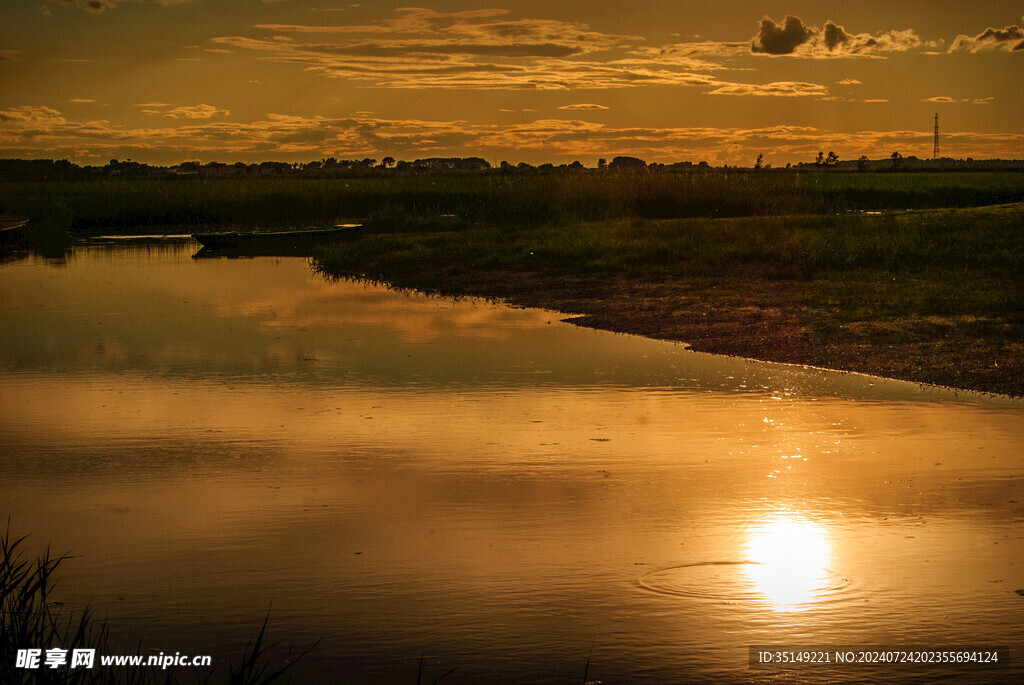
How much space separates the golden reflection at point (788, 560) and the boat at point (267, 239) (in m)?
33.1

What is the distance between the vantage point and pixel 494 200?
4706cm

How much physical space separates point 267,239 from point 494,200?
35.4 ft

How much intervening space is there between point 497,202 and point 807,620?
40711 mm

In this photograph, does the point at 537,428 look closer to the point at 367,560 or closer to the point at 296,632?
the point at 367,560

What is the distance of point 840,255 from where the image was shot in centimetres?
2605

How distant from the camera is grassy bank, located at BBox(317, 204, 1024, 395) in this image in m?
16.2

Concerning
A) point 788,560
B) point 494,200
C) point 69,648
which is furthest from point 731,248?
point 69,648

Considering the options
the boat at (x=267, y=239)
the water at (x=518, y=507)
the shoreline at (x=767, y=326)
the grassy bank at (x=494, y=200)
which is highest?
the grassy bank at (x=494, y=200)

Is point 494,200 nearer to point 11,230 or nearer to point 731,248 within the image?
point 11,230

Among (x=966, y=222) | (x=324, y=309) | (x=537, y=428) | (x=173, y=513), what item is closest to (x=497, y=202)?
(x=966, y=222)

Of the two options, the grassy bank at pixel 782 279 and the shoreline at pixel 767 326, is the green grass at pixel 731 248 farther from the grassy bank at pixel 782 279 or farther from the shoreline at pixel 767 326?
the shoreline at pixel 767 326

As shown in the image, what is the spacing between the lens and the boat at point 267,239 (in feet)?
128

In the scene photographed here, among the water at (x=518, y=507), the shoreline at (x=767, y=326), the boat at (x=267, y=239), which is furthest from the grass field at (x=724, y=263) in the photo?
the boat at (x=267, y=239)

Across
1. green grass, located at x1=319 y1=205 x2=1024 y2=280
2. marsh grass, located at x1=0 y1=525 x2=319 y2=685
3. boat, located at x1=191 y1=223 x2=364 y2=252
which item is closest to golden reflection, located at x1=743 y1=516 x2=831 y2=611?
marsh grass, located at x1=0 y1=525 x2=319 y2=685
